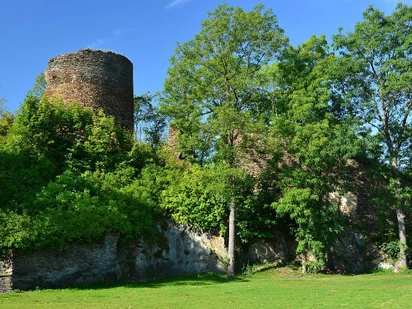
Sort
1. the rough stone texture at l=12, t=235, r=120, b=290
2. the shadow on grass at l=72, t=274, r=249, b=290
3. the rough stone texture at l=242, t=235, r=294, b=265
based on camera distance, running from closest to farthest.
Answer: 1. the rough stone texture at l=12, t=235, r=120, b=290
2. the shadow on grass at l=72, t=274, r=249, b=290
3. the rough stone texture at l=242, t=235, r=294, b=265

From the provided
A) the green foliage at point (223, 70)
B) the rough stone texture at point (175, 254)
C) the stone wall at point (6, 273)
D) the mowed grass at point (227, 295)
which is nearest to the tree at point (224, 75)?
the green foliage at point (223, 70)

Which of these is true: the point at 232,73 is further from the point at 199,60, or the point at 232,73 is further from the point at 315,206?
the point at 315,206

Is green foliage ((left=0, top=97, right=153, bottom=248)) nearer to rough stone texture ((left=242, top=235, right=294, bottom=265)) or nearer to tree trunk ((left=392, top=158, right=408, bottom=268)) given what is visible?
rough stone texture ((left=242, top=235, right=294, bottom=265))

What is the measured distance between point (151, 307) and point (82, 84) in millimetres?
16479

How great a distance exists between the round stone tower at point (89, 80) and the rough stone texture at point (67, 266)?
32.1ft

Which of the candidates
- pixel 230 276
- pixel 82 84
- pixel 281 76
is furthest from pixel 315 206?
pixel 82 84

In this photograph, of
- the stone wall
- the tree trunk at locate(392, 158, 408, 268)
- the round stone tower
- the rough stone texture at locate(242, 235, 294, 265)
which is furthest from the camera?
the round stone tower

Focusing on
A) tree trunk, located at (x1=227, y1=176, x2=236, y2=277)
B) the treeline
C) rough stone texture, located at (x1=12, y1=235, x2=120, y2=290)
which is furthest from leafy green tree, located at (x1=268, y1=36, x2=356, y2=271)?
rough stone texture, located at (x1=12, y1=235, x2=120, y2=290)

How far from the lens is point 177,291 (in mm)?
14938

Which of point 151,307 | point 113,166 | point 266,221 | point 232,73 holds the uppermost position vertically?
point 232,73

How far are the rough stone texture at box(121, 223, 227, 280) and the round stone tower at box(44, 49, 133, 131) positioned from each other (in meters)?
8.29

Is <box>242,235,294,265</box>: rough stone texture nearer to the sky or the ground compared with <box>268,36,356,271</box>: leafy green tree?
nearer to the ground

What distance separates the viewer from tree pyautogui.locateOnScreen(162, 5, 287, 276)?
71.0 feet

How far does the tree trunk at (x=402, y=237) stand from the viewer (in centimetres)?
2193
